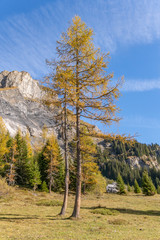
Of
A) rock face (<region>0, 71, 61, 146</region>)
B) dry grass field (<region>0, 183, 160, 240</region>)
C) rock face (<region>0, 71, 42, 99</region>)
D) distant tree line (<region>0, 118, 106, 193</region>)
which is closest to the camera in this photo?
dry grass field (<region>0, 183, 160, 240</region>)

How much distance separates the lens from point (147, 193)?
47.2 meters

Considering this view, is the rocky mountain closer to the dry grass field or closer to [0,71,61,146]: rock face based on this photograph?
[0,71,61,146]: rock face

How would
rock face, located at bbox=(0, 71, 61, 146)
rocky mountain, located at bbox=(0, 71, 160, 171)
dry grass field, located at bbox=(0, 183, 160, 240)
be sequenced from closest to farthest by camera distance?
dry grass field, located at bbox=(0, 183, 160, 240) → rock face, located at bbox=(0, 71, 61, 146) → rocky mountain, located at bbox=(0, 71, 160, 171)

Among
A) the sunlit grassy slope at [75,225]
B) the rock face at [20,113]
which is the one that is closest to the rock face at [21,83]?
the rock face at [20,113]

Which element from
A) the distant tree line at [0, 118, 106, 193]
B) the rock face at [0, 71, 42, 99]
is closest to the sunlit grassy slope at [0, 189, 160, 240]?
the distant tree line at [0, 118, 106, 193]

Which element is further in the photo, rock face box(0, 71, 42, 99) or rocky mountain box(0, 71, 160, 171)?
rock face box(0, 71, 42, 99)

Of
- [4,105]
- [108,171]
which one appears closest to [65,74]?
[4,105]

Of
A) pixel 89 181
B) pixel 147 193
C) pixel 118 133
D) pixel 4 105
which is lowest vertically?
pixel 147 193

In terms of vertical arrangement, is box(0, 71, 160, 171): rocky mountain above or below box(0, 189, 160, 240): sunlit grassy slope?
above

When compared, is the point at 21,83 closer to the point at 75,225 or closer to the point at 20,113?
the point at 20,113

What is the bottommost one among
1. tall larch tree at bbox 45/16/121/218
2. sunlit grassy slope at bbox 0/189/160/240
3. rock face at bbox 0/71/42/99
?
sunlit grassy slope at bbox 0/189/160/240

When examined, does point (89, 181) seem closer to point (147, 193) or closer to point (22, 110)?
point (147, 193)

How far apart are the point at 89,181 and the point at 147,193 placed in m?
24.2

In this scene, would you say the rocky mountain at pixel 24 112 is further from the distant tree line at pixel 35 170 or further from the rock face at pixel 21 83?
the distant tree line at pixel 35 170
